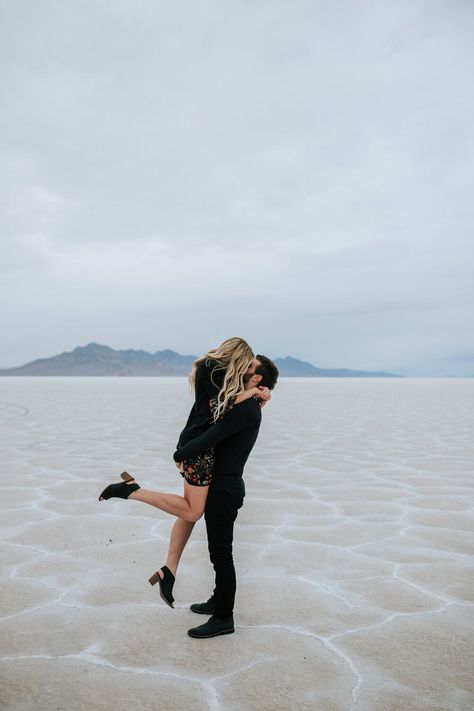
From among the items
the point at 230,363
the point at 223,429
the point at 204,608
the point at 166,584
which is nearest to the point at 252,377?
the point at 230,363

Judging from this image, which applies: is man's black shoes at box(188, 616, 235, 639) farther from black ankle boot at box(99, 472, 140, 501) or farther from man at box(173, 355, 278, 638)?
black ankle boot at box(99, 472, 140, 501)

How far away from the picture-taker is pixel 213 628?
2.75 metres

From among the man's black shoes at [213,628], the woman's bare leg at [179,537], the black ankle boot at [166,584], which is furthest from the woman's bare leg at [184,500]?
the man's black shoes at [213,628]

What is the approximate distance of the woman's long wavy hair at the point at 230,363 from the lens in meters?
2.71

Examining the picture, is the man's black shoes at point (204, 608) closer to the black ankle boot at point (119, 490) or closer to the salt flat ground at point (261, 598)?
the salt flat ground at point (261, 598)

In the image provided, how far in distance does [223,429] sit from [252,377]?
0.93 feet

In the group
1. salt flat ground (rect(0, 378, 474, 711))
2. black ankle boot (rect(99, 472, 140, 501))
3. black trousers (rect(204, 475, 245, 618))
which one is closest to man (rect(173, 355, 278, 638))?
black trousers (rect(204, 475, 245, 618))

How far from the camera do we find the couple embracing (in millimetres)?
2729

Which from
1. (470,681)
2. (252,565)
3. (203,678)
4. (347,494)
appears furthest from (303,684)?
(347,494)

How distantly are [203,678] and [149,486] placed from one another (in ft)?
12.0

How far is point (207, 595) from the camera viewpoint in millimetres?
3273

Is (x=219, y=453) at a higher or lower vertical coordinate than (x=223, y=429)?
lower

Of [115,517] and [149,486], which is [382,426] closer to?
[149,486]

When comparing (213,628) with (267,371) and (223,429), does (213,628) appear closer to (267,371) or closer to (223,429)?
(223,429)
